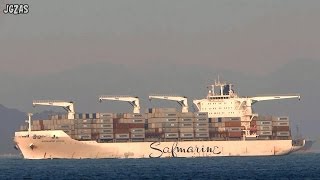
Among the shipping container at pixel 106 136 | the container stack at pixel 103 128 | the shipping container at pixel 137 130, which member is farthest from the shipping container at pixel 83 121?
the shipping container at pixel 137 130

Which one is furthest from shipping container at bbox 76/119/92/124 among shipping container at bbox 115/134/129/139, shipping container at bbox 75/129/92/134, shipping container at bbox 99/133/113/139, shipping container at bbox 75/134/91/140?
shipping container at bbox 115/134/129/139

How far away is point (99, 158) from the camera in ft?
653

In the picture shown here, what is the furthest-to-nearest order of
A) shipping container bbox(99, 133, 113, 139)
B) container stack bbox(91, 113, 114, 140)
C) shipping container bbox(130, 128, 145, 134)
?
shipping container bbox(130, 128, 145, 134), container stack bbox(91, 113, 114, 140), shipping container bbox(99, 133, 113, 139)

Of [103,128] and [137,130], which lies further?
[137,130]

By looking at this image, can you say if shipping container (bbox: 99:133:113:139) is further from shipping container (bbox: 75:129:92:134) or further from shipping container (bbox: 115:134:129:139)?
shipping container (bbox: 75:129:92:134)

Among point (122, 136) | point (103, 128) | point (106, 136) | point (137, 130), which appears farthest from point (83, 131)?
point (137, 130)

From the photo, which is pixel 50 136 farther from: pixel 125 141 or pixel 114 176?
pixel 114 176

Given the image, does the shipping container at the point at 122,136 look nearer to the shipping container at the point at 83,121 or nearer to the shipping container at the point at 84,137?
the shipping container at the point at 84,137

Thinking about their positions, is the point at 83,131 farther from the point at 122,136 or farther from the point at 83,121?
the point at 122,136

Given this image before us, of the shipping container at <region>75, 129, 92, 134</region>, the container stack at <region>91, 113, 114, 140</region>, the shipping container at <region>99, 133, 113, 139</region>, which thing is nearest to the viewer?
the shipping container at <region>75, 129, 92, 134</region>

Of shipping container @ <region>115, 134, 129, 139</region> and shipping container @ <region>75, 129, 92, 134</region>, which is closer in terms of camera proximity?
shipping container @ <region>75, 129, 92, 134</region>

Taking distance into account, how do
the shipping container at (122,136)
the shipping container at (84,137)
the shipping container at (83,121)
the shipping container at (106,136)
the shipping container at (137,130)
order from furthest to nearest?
the shipping container at (83,121), the shipping container at (137,130), the shipping container at (122,136), the shipping container at (106,136), the shipping container at (84,137)

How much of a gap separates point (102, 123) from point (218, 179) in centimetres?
7945

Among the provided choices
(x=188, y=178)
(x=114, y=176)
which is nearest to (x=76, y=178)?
(x=114, y=176)
